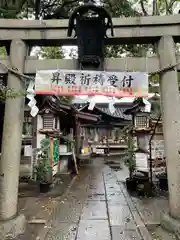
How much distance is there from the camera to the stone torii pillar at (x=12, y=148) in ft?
13.9

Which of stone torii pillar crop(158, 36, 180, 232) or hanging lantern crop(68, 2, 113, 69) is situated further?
stone torii pillar crop(158, 36, 180, 232)

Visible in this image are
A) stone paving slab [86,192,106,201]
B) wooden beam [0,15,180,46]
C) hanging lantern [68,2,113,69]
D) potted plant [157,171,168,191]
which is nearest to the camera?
hanging lantern [68,2,113,69]

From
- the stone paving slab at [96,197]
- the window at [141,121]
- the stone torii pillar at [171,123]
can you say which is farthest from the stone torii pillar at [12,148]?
the window at [141,121]

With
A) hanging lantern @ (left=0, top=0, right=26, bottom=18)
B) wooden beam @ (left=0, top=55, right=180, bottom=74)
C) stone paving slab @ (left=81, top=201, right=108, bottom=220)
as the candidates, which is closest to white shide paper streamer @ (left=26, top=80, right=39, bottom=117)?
wooden beam @ (left=0, top=55, right=180, bottom=74)

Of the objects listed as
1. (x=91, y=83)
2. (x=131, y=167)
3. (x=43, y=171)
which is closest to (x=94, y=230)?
(x=91, y=83)

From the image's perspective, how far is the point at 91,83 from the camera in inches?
178

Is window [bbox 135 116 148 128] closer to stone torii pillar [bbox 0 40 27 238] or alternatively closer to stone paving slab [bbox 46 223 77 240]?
stone paving slab [bbox 46 223 77 240]

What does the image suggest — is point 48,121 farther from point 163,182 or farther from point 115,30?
point 115,30

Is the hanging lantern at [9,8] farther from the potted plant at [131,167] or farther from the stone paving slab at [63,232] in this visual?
the stone paving slab at [63,232]

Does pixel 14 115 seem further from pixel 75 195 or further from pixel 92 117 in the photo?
pixel 92 117

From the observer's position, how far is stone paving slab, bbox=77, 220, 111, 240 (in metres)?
4.33

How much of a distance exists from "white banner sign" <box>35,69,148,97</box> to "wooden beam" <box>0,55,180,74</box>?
15cm

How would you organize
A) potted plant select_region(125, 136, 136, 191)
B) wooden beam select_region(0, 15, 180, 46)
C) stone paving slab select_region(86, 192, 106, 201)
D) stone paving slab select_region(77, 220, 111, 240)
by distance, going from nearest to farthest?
stone paving slab select_region(77, 220, 111, 240)
wooden beam select_region(0, 15, 180, 46)
stone paving slab select_region(86, 192, 106, 201)
potted plant select_region(125, 136, 136, 191)

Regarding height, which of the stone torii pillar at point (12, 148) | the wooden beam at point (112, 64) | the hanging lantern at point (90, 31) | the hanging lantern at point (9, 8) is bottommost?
the stone torii pillar at point (12, 148)
